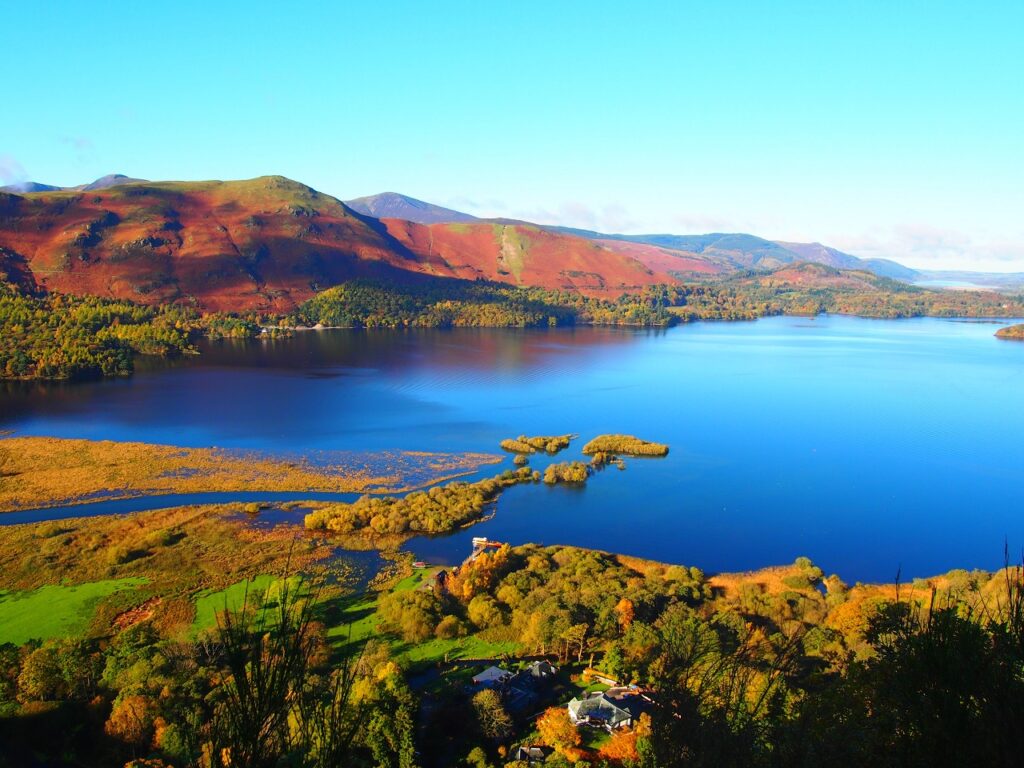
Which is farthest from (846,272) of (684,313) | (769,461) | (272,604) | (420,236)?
(272,604)

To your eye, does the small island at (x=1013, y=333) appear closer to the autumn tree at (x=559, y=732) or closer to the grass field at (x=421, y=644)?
the grass field at (x=421, y=644)

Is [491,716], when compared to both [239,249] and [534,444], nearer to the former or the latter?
[534,444]

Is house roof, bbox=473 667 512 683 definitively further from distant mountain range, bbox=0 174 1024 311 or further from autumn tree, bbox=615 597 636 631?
distant mountain range, bbox=0 174 1024 311

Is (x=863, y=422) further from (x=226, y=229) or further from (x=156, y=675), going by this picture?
(x=226, y=229)

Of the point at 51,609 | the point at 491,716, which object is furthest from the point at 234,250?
the point at 491,716

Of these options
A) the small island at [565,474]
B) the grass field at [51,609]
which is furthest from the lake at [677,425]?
the grass field at [51,609]
